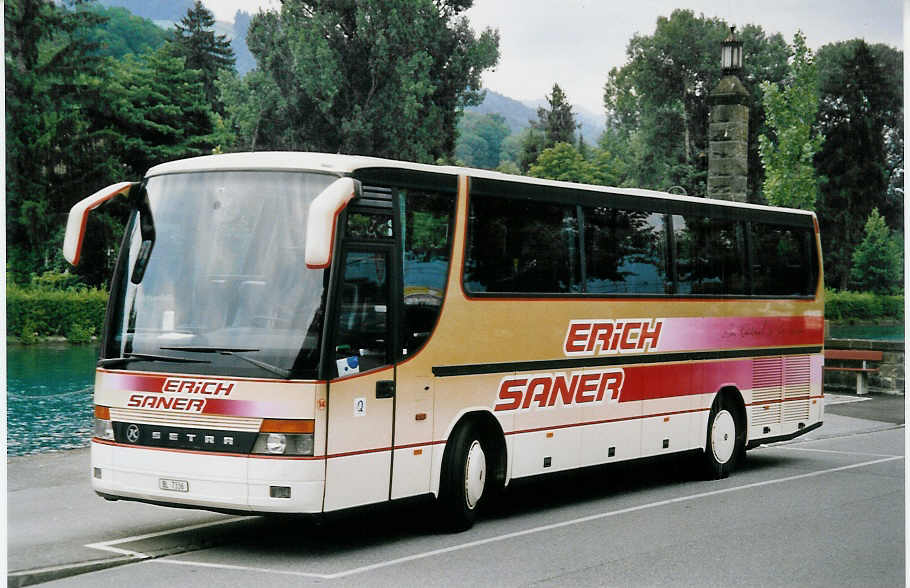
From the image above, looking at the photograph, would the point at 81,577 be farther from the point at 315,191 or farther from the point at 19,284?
the point at 19,284

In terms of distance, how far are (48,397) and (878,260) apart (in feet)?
159

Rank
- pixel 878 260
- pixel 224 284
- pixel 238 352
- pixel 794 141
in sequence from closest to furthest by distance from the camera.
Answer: pixel 238 352
pixel 224 284
pixel 794 141
pixel 878 260

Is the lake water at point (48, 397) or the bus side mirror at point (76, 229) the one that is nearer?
the bus side mirror at point (76, 229)

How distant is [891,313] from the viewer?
215 ft

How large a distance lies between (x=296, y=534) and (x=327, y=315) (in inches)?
92.4

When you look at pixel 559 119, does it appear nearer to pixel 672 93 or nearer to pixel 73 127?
pixel 672 93

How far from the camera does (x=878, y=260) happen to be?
Answer: 64625 millimetres

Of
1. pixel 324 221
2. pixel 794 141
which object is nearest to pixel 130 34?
pixel 794 141

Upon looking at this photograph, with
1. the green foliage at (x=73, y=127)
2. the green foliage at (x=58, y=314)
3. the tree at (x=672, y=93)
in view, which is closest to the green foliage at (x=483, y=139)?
the tree at (x=672, y=93)

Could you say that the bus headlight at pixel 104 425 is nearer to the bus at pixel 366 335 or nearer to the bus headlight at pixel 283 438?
the bus at pixel 366 335

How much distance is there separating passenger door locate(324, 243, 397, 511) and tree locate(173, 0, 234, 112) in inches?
2192

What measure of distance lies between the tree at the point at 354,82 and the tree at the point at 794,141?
13740 millimetres

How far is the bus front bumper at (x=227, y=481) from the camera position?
30.0 feet

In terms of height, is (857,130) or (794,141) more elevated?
(857,130)
